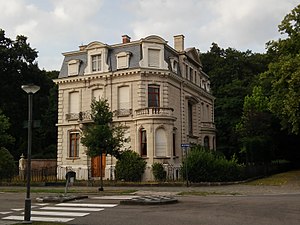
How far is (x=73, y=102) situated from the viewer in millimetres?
38219

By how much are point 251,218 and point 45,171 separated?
24194mm

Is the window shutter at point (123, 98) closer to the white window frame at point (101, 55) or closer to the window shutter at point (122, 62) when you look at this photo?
the window shutter at point (122, 62)

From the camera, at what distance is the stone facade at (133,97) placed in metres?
33.6

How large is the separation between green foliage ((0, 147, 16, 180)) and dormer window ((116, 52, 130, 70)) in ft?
38.9

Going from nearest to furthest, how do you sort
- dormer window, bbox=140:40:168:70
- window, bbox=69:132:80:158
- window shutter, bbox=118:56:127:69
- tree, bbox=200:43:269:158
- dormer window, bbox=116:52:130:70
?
dormer window, bbox=140:40:168:70
dormer window, bbox=116:52:130:70
window shutter, bbox=118:56:127:69
window, bbox=69:132:80:158
tree, bbox=200:43:269:158

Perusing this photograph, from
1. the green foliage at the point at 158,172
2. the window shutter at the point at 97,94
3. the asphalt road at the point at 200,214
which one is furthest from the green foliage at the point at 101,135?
the window shutter at the point at 97,94

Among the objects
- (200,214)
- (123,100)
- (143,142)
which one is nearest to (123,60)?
(123,100)

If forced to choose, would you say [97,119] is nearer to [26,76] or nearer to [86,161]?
[86,161]

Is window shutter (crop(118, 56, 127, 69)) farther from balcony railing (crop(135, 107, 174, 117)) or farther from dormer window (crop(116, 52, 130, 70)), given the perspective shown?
balcony railing (crop(135, 107, 174, 117))

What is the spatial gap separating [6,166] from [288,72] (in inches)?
894

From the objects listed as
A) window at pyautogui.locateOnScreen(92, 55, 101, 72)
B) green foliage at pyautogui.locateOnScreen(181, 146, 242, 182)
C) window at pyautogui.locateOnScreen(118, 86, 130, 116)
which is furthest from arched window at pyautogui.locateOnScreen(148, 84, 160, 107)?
green foliage at pyautogui.locateOnScreen(181, 146, 242, 182)

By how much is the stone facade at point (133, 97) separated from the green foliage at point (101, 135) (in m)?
7.07

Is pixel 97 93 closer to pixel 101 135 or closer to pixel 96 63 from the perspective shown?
pixel 96 63

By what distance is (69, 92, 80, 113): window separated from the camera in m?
37.9
